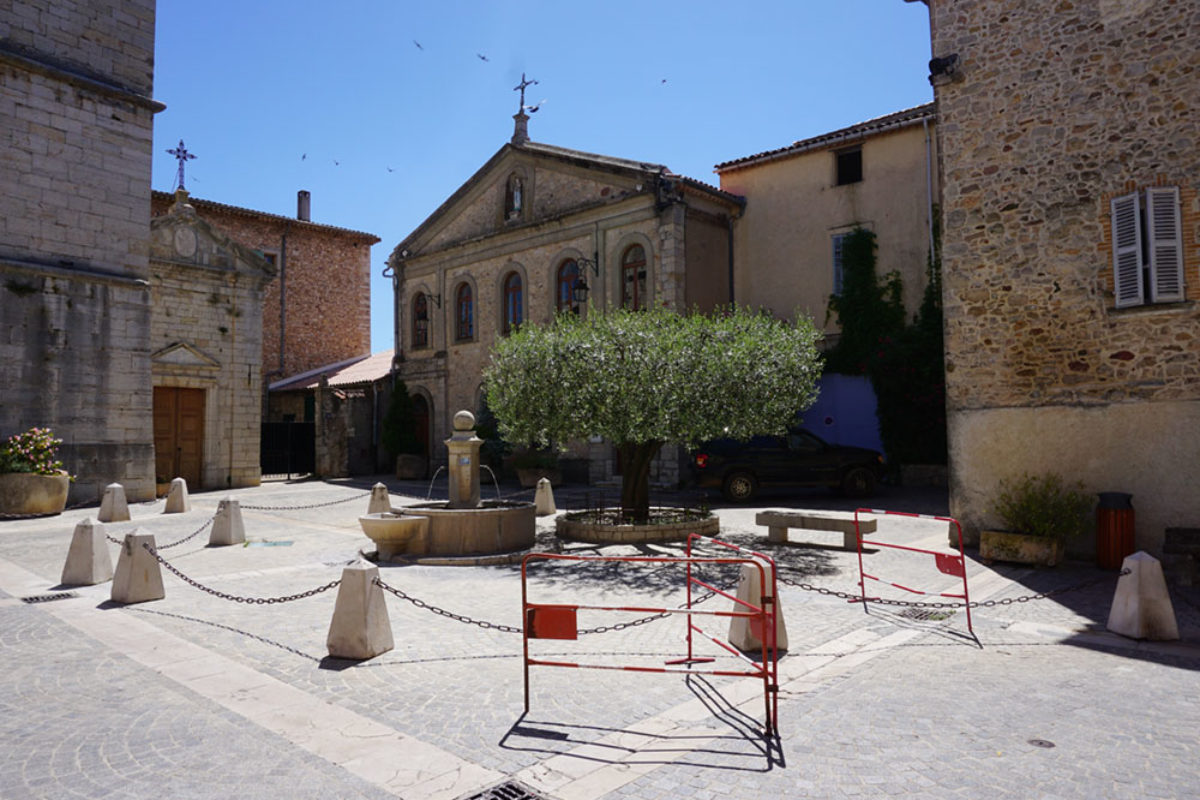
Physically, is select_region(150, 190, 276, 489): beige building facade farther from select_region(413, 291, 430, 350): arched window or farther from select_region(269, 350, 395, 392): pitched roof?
select_region(413, 291, 430, 350): arched window

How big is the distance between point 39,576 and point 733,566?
312 inches

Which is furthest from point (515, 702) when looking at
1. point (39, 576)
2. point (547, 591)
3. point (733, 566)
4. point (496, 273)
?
point (496, 273)

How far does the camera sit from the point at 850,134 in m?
19.4

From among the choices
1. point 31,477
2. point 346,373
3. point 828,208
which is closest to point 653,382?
point 828,208

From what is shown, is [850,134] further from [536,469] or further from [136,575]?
[136,575]

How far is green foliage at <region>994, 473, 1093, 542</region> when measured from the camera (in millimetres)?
9125

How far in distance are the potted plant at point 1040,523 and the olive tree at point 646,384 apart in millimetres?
3364

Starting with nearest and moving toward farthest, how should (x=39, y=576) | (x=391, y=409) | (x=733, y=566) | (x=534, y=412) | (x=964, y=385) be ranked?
(x=39, y=576)
(x=733, y=566)
(x=964, y=385)
(x=534, y=412)
(x=391, y=409)

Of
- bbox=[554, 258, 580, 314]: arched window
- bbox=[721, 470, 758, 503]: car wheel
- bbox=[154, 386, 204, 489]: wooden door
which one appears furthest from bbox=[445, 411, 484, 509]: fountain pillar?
bbox=[154, 386, 204, 489]: wooden door

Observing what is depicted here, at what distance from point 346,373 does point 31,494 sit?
15172mm

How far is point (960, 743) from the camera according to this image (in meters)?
4.06

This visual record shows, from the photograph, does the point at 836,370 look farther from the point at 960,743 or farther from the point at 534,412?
the point at 960,743

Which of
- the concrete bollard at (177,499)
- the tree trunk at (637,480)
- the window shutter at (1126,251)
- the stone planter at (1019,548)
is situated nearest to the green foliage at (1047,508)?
the stone planter at (1019,548)

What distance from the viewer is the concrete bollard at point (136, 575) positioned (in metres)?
7.40
